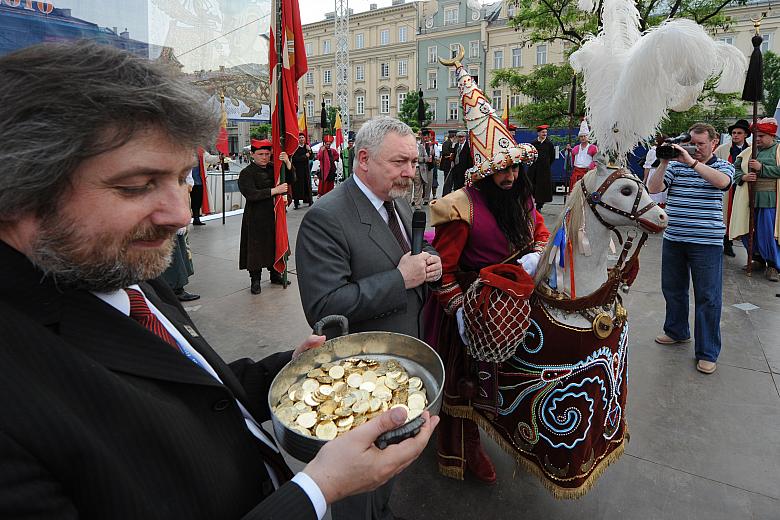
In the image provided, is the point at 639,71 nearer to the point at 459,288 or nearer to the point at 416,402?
the point at 459,288

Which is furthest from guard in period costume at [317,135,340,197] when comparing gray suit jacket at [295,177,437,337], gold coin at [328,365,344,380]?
gold coin at [328,365,344,380]

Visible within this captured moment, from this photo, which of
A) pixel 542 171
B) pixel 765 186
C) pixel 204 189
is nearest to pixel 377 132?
pixel 765 186

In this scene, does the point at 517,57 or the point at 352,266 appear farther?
the point at 517,57

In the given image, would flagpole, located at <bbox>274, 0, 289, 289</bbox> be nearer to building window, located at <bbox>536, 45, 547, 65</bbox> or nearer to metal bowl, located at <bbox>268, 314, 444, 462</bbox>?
metal bowl, located at <bbox>268, 314, 444, 462</bbox>

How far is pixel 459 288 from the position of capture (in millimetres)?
2361

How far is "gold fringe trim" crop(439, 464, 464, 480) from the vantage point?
8.14 ft

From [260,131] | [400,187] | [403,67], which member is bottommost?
[400,187]

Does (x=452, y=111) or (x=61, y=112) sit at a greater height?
(x=452, y=111)

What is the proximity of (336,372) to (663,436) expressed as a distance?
2.65m

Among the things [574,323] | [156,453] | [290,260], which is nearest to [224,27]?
[290,260]

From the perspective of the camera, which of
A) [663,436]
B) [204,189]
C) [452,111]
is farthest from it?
[452,111]

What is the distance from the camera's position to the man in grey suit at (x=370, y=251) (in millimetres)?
1958

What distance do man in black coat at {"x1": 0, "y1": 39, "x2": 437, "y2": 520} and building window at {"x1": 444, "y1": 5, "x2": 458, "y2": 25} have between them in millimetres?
53108

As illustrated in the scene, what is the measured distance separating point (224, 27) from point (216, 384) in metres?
8.88
